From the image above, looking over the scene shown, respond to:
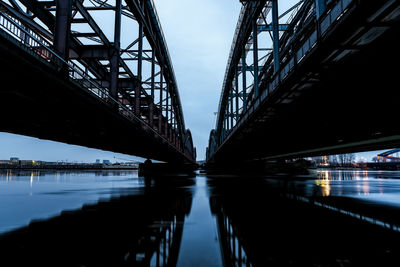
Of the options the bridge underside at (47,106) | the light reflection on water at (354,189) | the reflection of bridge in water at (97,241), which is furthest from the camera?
the light reflection on water at (354,189)

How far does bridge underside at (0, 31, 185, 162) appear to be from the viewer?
356 inches

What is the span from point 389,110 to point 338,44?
9.31m

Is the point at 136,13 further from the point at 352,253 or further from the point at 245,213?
the point at 352,253

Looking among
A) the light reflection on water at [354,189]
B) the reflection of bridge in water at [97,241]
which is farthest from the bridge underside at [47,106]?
the light reflection on water at [354,189]

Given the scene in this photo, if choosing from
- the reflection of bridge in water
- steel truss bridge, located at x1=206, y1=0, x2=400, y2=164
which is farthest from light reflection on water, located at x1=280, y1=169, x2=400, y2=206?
the reflection of bridge in water

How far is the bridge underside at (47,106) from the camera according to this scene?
29.7 ft

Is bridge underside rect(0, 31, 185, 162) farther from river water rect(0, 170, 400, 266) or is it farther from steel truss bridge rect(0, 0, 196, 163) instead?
river water rect(0, 170, 400, 266)

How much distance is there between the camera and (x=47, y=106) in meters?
13.2

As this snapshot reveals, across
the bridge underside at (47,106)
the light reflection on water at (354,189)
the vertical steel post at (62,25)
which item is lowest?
the light reflection on water at (354,189)

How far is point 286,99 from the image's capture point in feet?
48.5

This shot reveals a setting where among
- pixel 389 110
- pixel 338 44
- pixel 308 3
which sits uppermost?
pixel 308 3

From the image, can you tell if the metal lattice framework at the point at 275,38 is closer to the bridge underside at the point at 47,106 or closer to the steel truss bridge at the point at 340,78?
the steel truss bridge at the point at 340,78

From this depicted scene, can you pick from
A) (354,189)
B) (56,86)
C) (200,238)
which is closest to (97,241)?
(200,238)

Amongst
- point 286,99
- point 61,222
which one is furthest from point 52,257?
point 286,99
